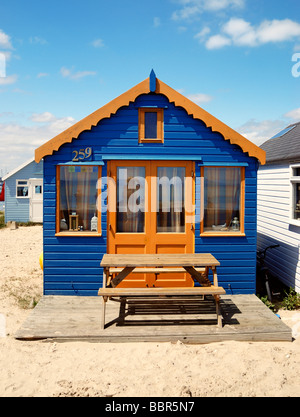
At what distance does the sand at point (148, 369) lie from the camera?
4.52 metres

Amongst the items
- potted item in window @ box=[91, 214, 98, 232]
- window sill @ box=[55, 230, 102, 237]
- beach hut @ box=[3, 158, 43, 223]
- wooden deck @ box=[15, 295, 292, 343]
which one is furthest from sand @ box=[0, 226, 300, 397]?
beach hut @ box=[3, 158, 43, 223]

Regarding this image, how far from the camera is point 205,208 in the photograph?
7.58 meters

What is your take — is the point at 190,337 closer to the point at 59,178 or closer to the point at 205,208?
the point at 205,208

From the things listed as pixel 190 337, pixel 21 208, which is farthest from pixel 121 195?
pixel 21 208

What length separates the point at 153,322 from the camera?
6230 millimetres

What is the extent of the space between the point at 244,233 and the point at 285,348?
2431 mm

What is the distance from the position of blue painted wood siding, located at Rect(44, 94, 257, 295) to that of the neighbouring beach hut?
2cm

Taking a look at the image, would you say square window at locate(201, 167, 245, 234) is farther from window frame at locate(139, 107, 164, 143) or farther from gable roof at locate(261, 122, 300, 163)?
gable roof at locate(261, 122, 300, 163)

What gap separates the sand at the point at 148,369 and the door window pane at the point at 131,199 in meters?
2.42

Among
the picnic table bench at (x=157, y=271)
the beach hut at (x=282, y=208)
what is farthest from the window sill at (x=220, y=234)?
the beach hut at (x=282, y=208)

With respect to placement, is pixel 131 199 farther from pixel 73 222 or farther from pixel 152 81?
pixel 152 81

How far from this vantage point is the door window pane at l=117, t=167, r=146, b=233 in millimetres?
7422

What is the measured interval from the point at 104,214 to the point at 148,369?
126 inches
